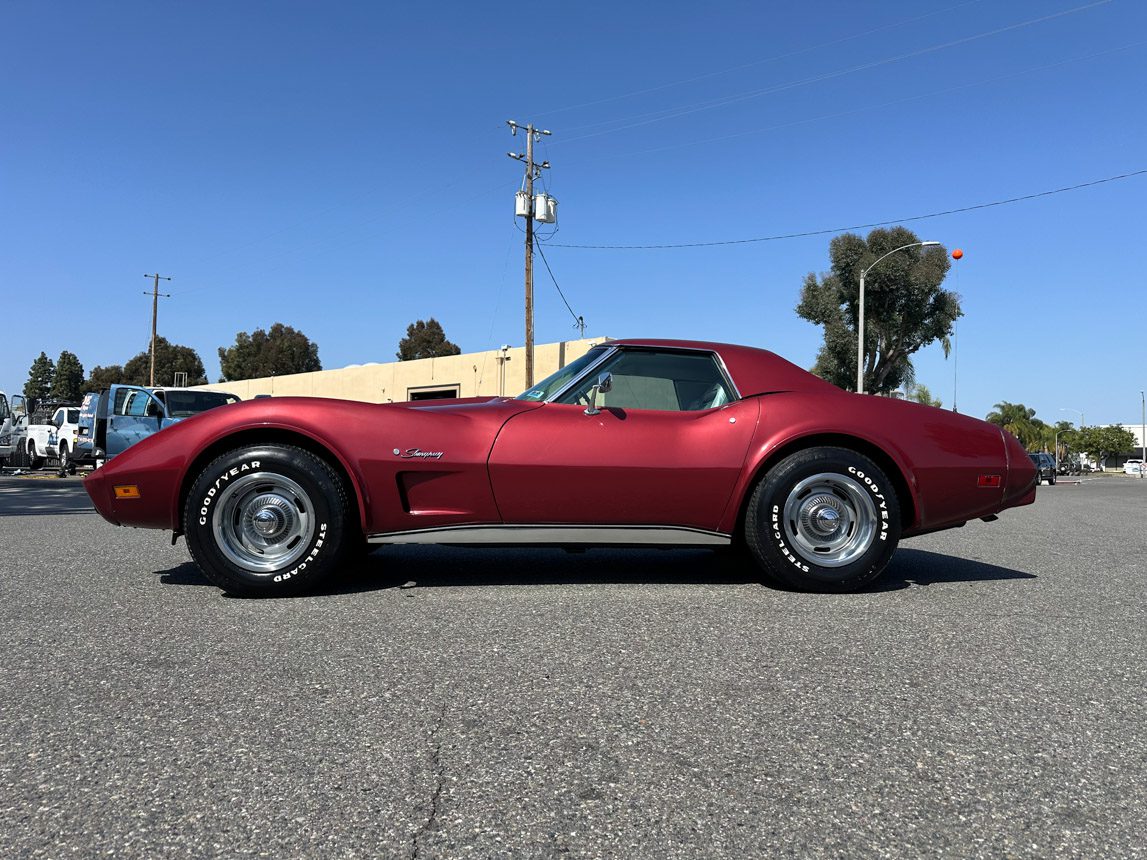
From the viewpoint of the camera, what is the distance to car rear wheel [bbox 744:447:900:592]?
13.4ft

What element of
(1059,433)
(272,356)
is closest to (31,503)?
(272,356)

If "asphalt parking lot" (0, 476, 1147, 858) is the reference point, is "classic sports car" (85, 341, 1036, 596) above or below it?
above

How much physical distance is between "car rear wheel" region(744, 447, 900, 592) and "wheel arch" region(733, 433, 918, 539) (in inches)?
2.0

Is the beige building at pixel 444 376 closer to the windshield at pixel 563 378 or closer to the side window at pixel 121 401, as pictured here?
the side window at pixel 121 401

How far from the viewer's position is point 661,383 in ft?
14.6

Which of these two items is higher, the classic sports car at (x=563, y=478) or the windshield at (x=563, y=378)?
the windshield at (x=563, y=378)

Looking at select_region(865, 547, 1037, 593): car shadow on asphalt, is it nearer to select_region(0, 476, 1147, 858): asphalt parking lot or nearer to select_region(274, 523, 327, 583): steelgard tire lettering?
select_region(0, 476, 1147, 858): asphalt parking lot

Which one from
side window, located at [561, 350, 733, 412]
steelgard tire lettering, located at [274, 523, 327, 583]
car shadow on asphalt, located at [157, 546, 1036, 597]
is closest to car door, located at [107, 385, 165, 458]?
car shadow on asphalt, located at [157, 546, 1036, 597]

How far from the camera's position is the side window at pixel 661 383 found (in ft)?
14.2

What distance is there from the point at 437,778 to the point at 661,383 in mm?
2924

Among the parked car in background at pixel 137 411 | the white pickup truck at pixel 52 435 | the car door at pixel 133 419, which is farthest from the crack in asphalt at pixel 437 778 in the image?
the white pickup truck at pixel 52 435

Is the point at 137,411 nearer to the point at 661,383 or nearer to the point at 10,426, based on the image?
the point at 10,426

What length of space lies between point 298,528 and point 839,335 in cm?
3493

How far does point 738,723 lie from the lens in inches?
86.4
